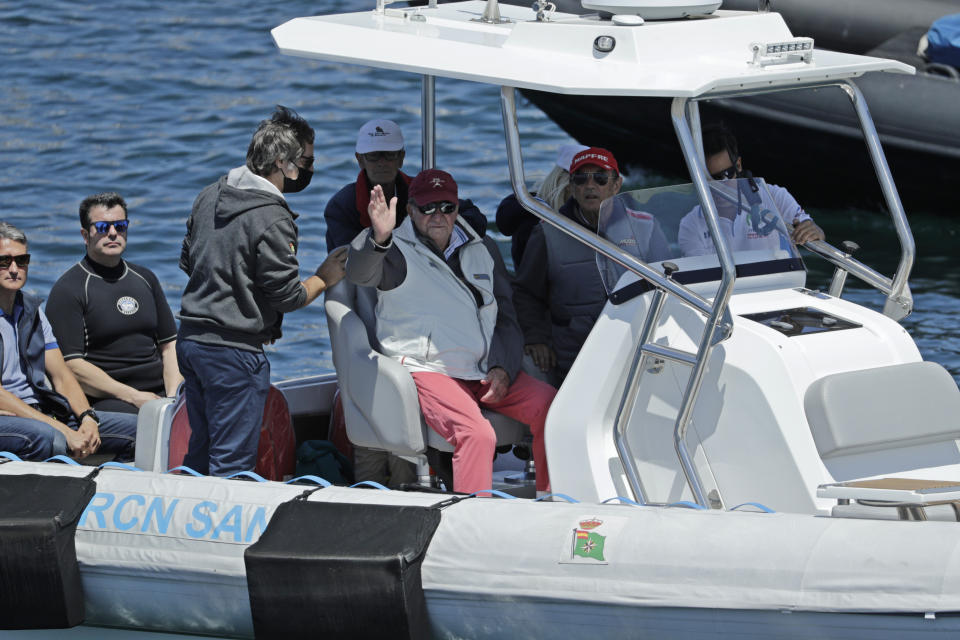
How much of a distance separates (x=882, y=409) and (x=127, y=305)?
2812 mm

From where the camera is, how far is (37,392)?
15.8 ft

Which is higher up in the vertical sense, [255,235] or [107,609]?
[255,235]

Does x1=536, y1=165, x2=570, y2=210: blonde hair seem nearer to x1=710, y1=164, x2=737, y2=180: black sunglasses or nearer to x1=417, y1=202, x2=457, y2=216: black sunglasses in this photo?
x1=710, y1=164, x2=737, y2=180: black sunglasses

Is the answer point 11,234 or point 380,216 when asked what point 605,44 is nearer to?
point 380,216

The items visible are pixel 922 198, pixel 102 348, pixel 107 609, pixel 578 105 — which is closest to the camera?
pixel 107 609

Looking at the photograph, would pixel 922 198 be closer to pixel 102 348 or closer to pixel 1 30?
pixel 102 348

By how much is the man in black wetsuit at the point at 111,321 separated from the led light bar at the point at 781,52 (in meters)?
2.42

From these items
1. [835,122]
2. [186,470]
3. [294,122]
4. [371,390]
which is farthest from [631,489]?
[835,122]

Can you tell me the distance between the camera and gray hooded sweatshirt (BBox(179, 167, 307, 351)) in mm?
3910

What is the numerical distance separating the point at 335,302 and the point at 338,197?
2.31 feet

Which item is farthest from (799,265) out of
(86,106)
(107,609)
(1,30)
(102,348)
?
(1,30)

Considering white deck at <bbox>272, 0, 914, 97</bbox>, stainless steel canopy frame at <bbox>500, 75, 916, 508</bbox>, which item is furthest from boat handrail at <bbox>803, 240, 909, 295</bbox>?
white deck at <bbox>272, 0, 914, 97</bbox>

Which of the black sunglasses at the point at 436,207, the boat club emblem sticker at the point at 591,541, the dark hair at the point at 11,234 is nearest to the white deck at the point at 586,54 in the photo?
the black sunglasses at the point at 436,207

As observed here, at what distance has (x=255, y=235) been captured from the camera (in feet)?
12.8
